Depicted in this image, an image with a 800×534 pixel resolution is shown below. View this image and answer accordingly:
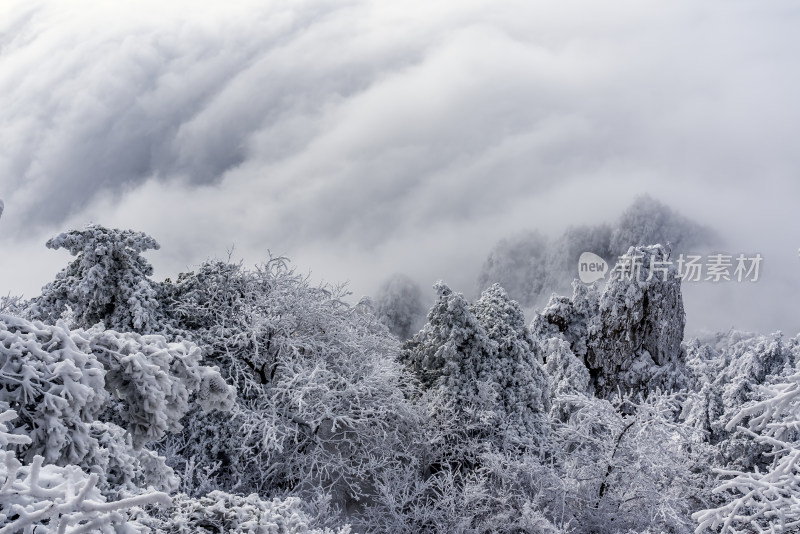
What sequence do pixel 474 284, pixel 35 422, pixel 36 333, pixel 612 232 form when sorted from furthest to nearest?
1. pixel 474 284
2. pixel 612 232
3. pixel 36 333
4. pixel 35 422

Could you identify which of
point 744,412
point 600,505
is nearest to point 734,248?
point 600,505

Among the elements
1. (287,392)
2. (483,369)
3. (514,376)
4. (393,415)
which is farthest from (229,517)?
(514,376)

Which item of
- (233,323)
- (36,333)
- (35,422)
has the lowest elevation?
(233,323)

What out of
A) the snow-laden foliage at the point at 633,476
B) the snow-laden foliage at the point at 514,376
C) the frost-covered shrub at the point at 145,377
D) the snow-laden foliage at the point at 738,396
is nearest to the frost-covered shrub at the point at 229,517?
the frost-covered shrub at the point at 145,377

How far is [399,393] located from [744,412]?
11.6 metres

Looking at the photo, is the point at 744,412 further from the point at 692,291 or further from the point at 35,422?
the point at 692,291

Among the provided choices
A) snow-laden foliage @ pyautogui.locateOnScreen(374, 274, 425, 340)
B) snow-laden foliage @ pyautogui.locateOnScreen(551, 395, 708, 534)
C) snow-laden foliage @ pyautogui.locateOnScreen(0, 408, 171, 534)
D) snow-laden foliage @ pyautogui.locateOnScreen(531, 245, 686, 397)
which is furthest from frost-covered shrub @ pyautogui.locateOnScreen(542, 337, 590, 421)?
snow-laden foliage @ pyautogui.locateOnScreen(374, 274, 425, 340)

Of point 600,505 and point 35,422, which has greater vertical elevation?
point 35,422

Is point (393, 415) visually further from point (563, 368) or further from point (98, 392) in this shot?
point (563, 368)

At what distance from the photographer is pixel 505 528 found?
14469 mm

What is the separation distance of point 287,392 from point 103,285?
202 inches

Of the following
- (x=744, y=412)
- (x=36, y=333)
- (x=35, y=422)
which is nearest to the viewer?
(x=35, y=422)

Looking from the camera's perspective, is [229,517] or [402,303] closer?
[229,517]

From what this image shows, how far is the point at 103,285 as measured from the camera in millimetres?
14984
